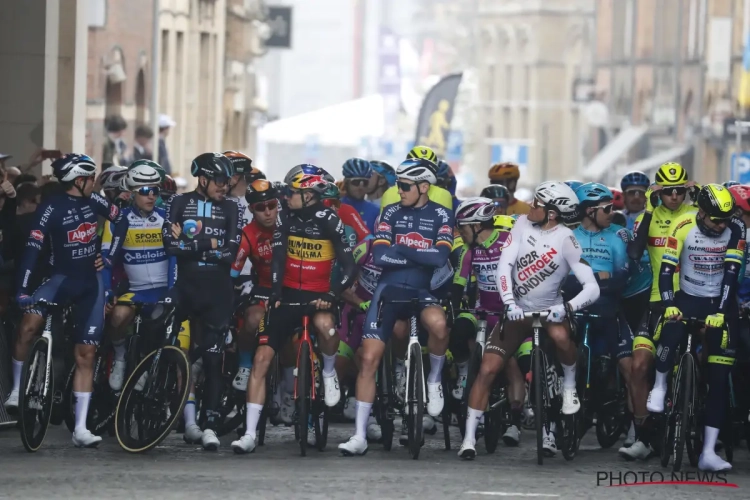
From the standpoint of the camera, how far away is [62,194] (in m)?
13.8

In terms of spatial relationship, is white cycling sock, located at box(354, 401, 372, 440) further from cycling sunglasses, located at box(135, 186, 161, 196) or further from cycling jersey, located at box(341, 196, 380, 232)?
cycling jersey, located at box(341, 196, 380, 232)

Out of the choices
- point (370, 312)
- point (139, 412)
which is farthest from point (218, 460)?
point (370, 312)

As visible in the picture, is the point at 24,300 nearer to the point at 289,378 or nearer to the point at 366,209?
the point at 289,378

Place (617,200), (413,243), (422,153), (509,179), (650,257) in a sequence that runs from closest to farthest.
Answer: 1. (413,243)
2. (650,257)
3. (422,153)
4. (617,200)
5. (509,179)

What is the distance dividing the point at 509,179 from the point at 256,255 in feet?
13.7

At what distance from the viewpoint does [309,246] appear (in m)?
13.8

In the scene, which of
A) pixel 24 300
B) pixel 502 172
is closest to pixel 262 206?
pixel 24 300

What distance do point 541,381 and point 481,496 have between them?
188 cm

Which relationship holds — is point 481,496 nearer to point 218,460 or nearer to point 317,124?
point 218,460

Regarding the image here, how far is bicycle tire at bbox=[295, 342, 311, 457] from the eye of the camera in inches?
522

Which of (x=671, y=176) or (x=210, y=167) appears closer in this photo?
(x=210, y=167)

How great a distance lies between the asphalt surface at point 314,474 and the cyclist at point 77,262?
540 millimetres

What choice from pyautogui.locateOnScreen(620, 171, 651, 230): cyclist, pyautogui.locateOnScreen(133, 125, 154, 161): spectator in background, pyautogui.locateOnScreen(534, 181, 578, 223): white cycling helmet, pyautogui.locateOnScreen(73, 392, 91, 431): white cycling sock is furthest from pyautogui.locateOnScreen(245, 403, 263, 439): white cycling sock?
pyautogui.locateOnScreen(133, 125, 154, 161): spectator in background

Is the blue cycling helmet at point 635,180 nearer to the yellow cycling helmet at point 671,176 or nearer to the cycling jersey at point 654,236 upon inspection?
the cycling jersey at point 654,236
